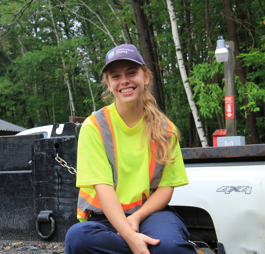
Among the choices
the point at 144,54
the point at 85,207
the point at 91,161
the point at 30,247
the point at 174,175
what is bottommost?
the point at 30,247

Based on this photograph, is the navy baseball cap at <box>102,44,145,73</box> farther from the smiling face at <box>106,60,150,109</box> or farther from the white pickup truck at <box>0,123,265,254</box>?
the white pickup truck at <box>0,123,265,254</box>

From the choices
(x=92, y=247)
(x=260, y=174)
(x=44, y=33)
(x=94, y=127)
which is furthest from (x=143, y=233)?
(x=44, y=33)

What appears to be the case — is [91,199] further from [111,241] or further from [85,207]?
[111,241]

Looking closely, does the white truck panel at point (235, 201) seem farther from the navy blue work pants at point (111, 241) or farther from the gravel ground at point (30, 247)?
the gravel ground at point (30, 247)

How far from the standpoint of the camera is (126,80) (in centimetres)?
192

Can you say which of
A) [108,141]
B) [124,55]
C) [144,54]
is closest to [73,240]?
[108,141]

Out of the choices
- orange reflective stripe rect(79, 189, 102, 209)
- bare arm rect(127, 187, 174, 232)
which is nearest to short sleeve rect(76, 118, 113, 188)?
orange reflective stripe rect(79, 189, 102, 209)

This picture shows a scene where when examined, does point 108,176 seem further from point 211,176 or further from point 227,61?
point 227,61

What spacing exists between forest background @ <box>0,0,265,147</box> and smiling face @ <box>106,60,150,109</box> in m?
1.33

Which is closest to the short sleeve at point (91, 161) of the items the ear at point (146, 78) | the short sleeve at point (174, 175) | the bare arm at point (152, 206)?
the bare arm at point (152, 206)

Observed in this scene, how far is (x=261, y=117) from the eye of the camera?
12.4 m

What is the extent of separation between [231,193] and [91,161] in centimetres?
99

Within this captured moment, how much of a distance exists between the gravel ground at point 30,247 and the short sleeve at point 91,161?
→ 0.96 metres

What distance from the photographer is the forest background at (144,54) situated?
10047 mm
